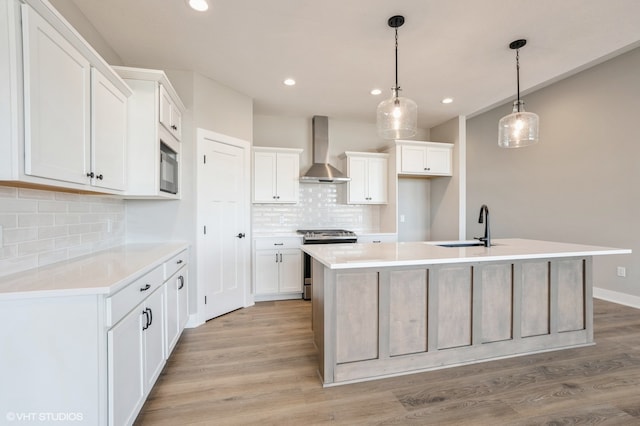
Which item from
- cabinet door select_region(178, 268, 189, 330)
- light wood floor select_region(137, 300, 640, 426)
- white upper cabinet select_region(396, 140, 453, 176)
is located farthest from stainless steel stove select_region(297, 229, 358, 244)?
cabinet door select_region(178, 268, 189, 330)

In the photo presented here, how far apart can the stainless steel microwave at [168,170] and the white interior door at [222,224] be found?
0.87ft

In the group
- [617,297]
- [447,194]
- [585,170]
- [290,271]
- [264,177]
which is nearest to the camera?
[617,297]

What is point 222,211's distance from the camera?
345 centimetres

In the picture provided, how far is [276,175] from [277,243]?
101cm

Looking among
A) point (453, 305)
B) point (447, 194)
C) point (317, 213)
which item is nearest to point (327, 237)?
point (317, 213)

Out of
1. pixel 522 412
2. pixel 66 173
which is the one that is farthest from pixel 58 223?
pixel 522 412

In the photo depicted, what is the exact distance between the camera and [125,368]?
1442 mm

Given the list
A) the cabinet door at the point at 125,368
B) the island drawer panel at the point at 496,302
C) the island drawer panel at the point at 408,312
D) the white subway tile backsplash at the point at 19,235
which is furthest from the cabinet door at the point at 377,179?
the white subway tile backsplash at the point at 19,235

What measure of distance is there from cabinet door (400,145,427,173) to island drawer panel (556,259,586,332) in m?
2.45

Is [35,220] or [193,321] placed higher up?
[35,220]

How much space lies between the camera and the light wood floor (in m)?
1.73

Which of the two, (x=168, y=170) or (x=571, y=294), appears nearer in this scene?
(x=571, y=294)

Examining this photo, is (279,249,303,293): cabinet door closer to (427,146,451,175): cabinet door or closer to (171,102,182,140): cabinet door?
(171,102,182,140): cabinet door

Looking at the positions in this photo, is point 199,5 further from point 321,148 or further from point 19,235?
point 321,148
